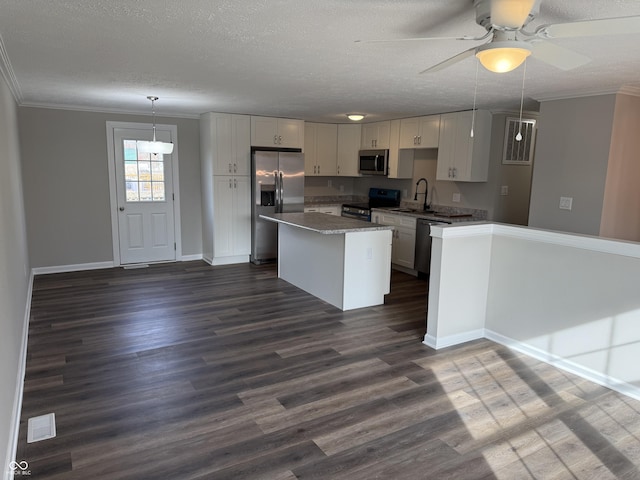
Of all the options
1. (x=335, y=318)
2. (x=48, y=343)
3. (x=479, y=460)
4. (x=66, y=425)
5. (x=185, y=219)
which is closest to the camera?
(x=479, y=460)

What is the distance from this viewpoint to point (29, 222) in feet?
19.4

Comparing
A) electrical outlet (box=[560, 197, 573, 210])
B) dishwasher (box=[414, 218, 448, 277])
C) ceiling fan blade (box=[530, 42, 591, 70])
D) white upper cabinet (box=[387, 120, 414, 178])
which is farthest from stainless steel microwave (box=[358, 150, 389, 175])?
ceiling fan blade (box=[530, 42, 591, 70])

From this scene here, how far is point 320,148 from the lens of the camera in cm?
772

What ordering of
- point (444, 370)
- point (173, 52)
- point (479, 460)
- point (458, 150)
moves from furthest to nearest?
point (458, 150), point (444, 370), point (173, 52), point (479, 460)

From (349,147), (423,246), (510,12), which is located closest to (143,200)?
(349,147)

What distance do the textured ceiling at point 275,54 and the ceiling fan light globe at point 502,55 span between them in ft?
0.81

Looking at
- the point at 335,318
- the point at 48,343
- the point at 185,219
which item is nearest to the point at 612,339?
the point at 335,318

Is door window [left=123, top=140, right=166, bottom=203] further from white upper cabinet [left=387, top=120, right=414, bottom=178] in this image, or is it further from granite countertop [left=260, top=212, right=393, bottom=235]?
white upper cabinet [left=387, top=120, right=414, bottom=178]

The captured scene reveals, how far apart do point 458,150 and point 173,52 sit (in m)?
4.04

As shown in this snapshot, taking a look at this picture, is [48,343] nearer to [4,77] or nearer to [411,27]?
[4,77]

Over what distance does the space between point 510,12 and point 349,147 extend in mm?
5920

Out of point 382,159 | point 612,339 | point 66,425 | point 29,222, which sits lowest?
point 66,425

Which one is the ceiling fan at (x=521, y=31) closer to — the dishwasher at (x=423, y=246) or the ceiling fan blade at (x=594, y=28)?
the ceiling fan blade at (x=594, y=28)

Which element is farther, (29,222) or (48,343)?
(29,222)
